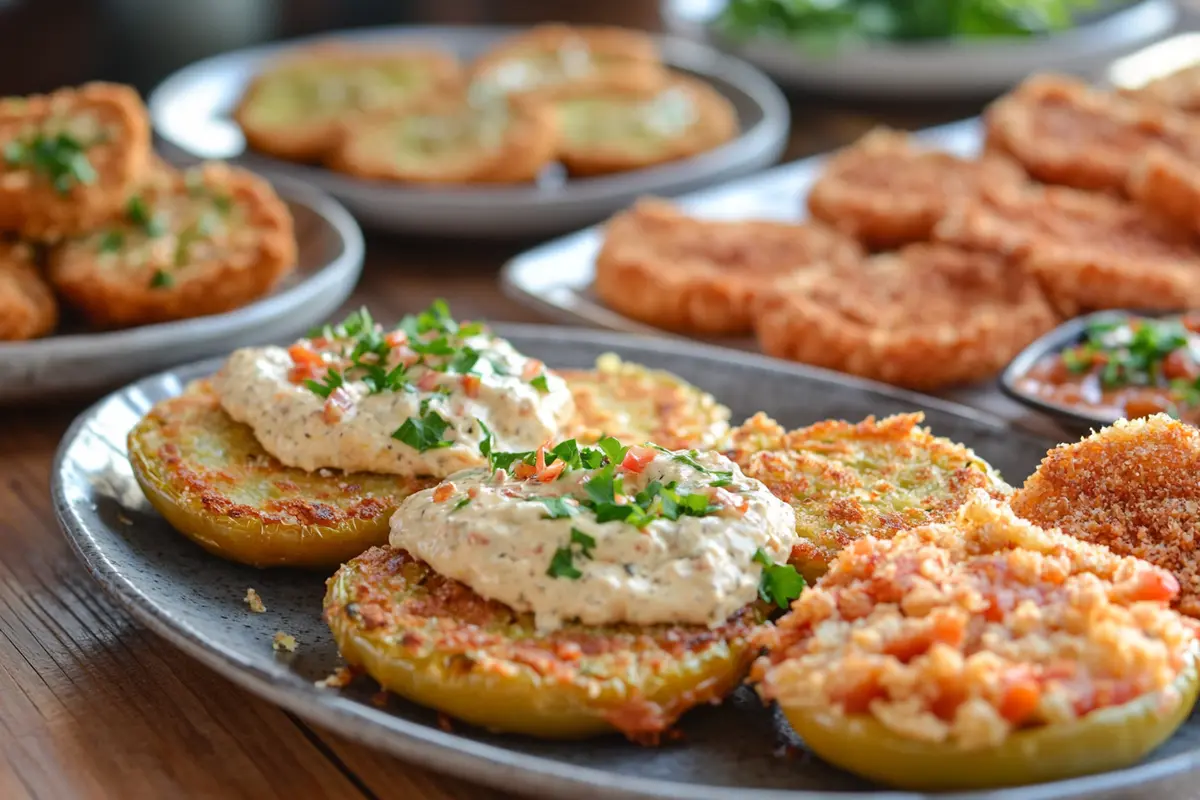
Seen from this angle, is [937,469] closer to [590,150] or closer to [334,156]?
[590,150]

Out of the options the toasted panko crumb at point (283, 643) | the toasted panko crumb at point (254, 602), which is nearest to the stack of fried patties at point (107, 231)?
→ the toasted panko crumb at point (254, 602)

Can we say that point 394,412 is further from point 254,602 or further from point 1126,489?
point 1126,489

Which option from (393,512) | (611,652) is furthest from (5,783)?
(611,652)

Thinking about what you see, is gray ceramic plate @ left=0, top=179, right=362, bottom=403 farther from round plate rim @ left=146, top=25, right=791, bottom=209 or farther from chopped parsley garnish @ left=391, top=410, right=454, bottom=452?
chopped parsley garnish @ left=391, top=410, right=454, bottom=452

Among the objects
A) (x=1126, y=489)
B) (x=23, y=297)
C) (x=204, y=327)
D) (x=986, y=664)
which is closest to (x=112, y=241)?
(x=23, y=297)

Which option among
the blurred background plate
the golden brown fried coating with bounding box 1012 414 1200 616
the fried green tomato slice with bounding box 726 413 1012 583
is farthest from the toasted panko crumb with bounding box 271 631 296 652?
the blurred background plate

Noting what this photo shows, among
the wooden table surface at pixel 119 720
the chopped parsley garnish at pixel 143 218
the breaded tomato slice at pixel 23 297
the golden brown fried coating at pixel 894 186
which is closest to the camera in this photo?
the wooden table surface at pixel 119 720

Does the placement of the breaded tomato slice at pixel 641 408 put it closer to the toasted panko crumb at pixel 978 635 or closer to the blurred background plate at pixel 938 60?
→ the toasted panko crumb at pixel 978 635
